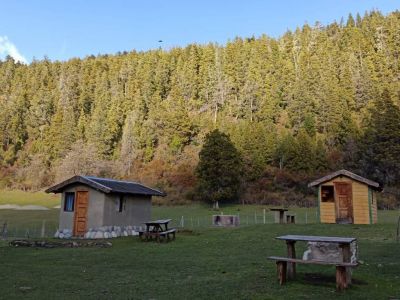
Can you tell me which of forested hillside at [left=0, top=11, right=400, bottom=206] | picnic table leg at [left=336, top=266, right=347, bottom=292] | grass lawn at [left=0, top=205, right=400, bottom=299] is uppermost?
forested hillside at [left=0, top=11, right=400, bottom=206]

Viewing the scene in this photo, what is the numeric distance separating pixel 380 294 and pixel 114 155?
73034 mm

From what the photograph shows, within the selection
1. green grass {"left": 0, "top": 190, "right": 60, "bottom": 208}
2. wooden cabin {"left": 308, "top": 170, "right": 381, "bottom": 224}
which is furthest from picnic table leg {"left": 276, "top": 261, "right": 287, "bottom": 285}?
green grass {"left": 0, "top": 190, "right": 60, "bottom": 208}

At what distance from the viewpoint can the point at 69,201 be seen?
2462 cm

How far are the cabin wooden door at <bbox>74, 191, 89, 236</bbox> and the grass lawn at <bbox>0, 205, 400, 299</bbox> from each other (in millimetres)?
5899

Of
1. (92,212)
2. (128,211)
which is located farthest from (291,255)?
(128,211)

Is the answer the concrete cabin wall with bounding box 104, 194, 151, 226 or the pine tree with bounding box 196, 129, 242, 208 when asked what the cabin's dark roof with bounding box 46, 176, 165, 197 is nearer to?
the concrete cabin wall with bounding box 104, 194, 151, 226

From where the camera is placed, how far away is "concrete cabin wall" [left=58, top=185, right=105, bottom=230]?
919 inches

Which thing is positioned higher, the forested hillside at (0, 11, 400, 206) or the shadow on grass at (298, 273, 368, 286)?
the forested hillside at (0, 11, 400, 206)

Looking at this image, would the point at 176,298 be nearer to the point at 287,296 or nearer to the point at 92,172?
the point at 287,296

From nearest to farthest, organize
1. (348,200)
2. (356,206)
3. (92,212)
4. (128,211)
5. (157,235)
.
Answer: (157,235), (92,212), (128,211), (356,206), (348,200)

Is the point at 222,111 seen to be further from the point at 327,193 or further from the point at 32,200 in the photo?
the point at 327,193

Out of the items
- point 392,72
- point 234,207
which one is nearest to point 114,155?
point 234,207

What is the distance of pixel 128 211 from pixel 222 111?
62.6 m

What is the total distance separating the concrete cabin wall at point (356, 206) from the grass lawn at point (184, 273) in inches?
266
